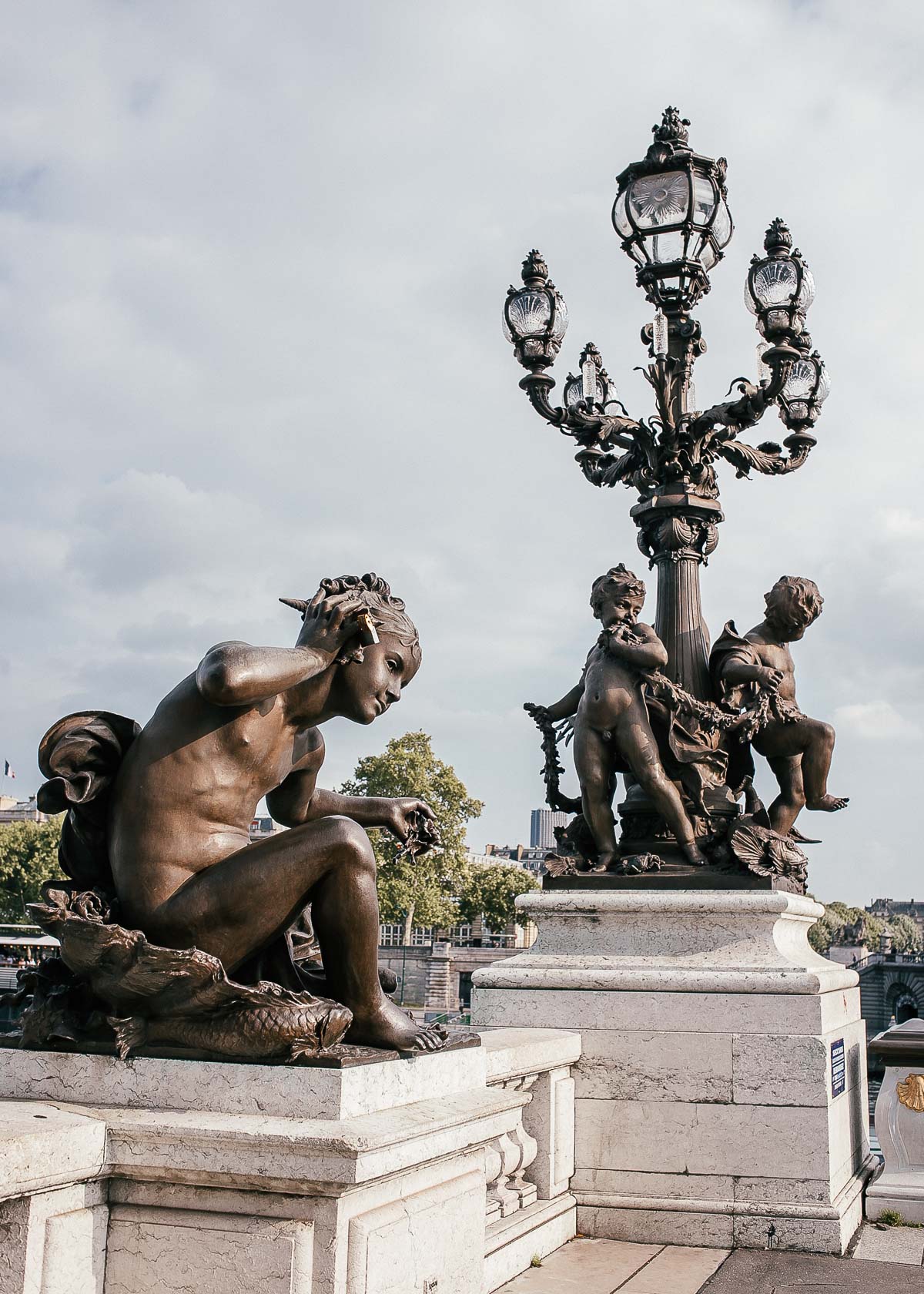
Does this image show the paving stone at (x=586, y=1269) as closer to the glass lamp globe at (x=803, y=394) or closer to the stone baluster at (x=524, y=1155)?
the stone baluster at (x=524, y=1155)

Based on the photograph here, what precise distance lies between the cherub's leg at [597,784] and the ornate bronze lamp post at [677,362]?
888mm

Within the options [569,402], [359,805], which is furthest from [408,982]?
[359,805]

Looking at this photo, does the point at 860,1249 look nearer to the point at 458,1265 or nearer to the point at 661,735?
the point at 661,735

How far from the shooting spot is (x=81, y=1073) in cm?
324

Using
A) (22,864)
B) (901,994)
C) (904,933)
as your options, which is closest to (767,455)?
(22,864)

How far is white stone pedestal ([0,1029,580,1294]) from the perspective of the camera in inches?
111

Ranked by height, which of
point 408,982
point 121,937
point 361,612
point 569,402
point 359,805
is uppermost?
point 569,402

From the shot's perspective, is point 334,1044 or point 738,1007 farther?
point 738,1007

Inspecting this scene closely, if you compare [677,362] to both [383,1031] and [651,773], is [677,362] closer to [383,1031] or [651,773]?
[651,773]

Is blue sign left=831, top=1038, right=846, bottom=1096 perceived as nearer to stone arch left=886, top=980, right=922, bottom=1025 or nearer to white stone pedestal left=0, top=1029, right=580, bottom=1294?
white stone pedestal left=0, top=1029, right=580, bottom=1294

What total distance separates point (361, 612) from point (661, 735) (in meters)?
4.28

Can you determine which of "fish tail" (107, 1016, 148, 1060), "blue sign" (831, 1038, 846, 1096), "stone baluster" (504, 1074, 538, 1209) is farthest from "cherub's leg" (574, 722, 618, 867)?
"fish tail" (107, 1016, 148, 1060)

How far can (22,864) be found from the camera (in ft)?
203

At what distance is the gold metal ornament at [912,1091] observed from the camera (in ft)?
24.6
